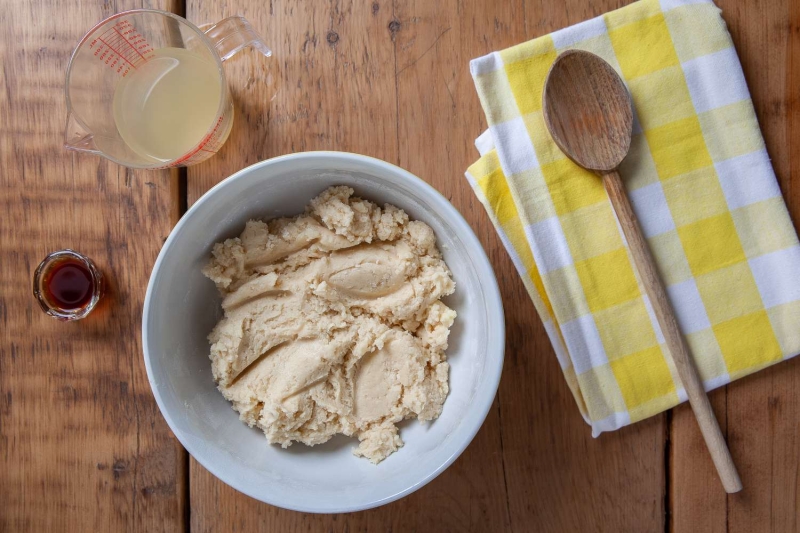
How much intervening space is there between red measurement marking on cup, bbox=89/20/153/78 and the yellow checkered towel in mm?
600

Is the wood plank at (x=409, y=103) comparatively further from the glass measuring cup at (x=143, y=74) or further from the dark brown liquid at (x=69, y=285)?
the dark brown liquid at (x=69, y=285)

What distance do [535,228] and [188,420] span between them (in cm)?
67

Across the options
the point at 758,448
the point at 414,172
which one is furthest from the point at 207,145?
the point at 758,448

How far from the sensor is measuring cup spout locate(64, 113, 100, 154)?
0.97 m

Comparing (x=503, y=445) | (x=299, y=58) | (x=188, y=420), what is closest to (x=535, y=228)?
(x=503, y=445)

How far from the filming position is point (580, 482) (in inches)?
42.4

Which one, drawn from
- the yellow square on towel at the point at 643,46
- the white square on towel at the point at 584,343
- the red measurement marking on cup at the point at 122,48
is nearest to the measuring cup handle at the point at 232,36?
the red measurement marking on cup at the point at 122,48

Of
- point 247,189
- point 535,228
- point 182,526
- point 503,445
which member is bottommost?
point 503,445

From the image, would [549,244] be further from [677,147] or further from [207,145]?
[207,145]

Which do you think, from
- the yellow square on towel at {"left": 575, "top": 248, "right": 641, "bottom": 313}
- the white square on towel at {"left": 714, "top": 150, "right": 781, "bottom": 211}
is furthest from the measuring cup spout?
the white square on towel at {"left": 714, "top": 150, "right": 781, "bottom": 211}

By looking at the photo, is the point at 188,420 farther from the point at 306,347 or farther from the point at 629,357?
the point at 629,357

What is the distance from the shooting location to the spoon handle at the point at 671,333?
39.4 inches

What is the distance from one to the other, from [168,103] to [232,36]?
166mm

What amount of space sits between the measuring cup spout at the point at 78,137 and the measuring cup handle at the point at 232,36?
0.88ft
